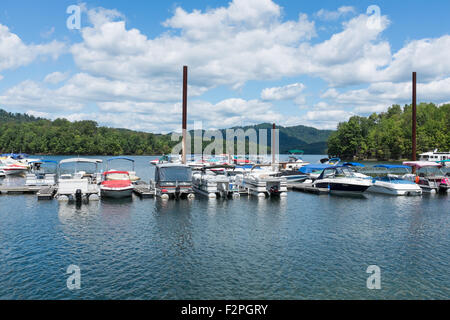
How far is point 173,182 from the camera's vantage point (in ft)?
114

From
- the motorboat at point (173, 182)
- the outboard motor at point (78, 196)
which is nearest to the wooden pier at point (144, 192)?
the motorboat at point (173, 182)

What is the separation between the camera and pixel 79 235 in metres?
20.1

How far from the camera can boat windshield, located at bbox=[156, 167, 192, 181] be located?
35.3 meters

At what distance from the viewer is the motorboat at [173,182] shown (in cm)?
3431

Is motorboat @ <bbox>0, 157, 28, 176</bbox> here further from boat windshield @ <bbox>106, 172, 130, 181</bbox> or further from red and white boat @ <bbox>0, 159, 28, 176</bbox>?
boat windshield @ <bbox>106, 172, 130, 181</bbox>

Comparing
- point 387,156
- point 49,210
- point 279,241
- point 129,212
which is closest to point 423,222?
point 279,241

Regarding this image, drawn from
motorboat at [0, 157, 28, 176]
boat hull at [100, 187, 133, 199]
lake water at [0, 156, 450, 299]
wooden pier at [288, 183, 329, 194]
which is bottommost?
lake water at [0, 156, 450, 299]

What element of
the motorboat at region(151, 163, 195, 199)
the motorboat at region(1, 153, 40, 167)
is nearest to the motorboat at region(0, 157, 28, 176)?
the motorboat at region(1, 153, 40, 167)

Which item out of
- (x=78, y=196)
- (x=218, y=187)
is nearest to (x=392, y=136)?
(x=218, y=187)

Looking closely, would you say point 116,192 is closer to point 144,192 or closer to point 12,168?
point 144,192

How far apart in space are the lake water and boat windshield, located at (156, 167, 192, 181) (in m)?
5.29

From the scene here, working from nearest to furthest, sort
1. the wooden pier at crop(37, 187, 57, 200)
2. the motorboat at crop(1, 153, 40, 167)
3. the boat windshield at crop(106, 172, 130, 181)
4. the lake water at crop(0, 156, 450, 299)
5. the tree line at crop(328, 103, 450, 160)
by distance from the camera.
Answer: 1. the lake water at crop(0, 156, 450, 299)
2. the wooden pier at crop(37, 187, 57, 200)
3. the boat windshield at crop(106, 172, 130, 181)
4. the motorboat at crop(1, 153, 40, 167)
5. the tree line at crop(328, 103, 450, 160)

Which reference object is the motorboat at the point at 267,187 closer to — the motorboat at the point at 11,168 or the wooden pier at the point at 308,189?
the wooden pier at the point at 308,189

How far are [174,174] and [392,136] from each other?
125745 millimetres
